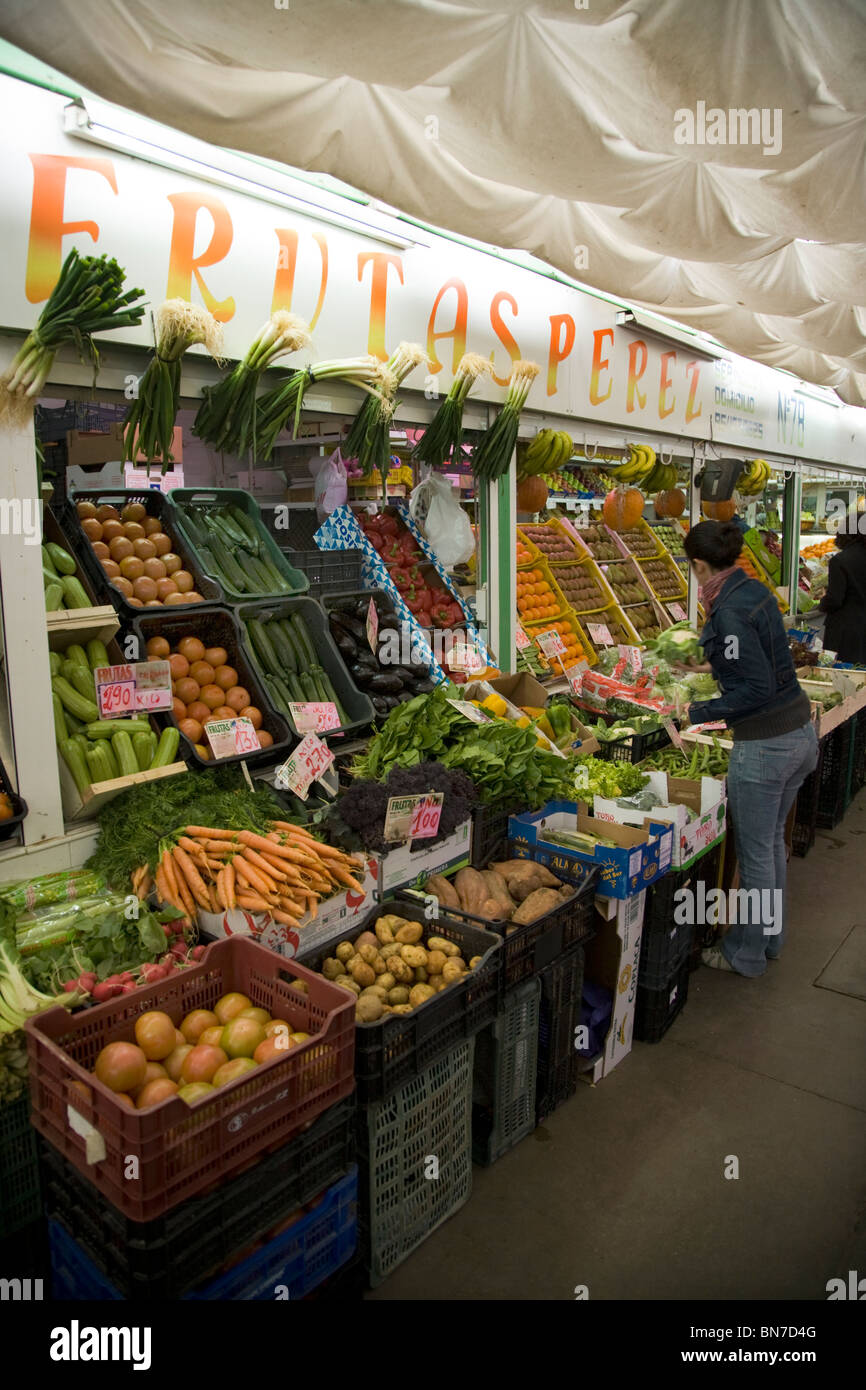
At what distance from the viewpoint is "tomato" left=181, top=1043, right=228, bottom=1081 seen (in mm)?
2223

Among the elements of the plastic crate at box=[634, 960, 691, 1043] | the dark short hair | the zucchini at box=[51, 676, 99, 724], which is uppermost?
the dark short hair

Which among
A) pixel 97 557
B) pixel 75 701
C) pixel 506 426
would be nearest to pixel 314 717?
pixel 75 701

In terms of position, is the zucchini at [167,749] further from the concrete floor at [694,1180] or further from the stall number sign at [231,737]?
the concrete floor at [694,1180]

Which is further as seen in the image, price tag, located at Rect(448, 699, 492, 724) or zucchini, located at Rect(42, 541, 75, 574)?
price tag, located at Rect(448, 699, 492, 724)

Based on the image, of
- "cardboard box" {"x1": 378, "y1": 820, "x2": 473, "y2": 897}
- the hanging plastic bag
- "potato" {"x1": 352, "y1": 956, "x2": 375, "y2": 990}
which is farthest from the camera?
the hanging plastic bag

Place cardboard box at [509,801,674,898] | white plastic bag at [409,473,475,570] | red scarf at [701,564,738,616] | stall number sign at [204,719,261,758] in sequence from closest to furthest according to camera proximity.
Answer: cardboard box at [509,801,674,898], stall number sign at [204,719,261,758], red scarf at [701,564,738,616], white plastic bag at [409,473,475,570]

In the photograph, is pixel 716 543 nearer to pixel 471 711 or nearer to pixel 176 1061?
pixel 471 711

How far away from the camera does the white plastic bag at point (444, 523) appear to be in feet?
17.9

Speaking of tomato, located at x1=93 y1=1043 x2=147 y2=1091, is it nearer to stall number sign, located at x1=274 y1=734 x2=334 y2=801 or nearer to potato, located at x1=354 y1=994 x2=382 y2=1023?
potato, located at x1=354 y1=994 x2=382 y2=1023

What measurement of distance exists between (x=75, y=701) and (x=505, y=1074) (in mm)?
2129

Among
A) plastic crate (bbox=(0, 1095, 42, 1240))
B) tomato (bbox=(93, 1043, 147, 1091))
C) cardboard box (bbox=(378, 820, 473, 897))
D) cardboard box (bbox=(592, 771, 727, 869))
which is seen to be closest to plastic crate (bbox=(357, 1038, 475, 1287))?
tomato (bbox=(93, 1043, 147, 1091))

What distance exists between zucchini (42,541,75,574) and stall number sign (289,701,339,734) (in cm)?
110

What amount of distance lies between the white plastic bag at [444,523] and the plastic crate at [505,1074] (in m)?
3.03
